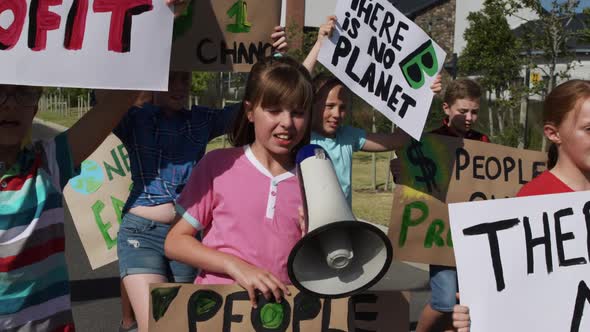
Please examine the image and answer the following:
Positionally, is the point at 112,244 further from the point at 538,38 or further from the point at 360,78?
the point at 538,38

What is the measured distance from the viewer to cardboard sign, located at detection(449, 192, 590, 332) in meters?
2.23

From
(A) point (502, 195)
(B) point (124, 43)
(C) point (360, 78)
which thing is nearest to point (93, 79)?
(B) point (124, 43)

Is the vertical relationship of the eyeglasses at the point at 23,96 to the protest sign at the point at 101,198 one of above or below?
above

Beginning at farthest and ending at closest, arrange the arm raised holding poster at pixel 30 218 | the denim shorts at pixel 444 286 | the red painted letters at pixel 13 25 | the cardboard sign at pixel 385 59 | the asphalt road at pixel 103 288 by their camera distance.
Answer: the asphalt road at pixel 103 288 < the denim shorts at pixel 444 286 < the cardboard sign at pixel 385 59 < the red painted letters at pixel 13 25 < the arm raised holding poster at pixel 30 218

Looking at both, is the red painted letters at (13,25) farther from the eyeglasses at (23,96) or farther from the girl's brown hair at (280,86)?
the girl's brown hair at (280,86)

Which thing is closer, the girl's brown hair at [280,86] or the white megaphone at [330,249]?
the white megaphone at [330,249]

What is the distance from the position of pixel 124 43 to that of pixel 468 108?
246 centimetres

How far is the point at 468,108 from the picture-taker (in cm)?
446

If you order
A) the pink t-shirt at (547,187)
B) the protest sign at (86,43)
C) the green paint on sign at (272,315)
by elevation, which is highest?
the protest sign at (86,43)

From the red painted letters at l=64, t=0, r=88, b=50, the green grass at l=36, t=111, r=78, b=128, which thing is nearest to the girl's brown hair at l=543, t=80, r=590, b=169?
the red painted letters at l=64, t=0, r=88, b=50

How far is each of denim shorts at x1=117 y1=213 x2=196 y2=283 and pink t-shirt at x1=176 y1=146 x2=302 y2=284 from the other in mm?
837

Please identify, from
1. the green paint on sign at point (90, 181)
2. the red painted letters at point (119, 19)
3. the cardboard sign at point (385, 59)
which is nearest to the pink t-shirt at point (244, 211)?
the red painted letters at point (119, 19)

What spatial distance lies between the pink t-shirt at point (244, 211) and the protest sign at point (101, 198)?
2043 mm

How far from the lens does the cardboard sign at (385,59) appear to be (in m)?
3.64
